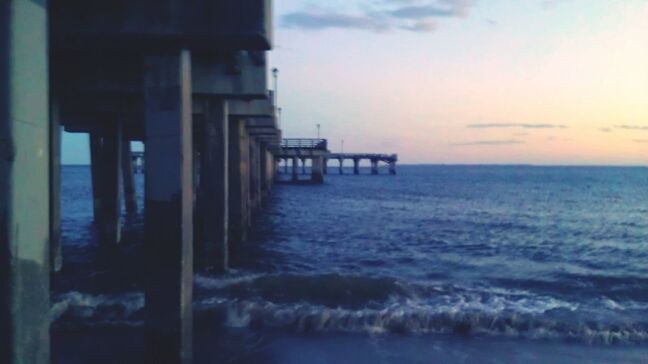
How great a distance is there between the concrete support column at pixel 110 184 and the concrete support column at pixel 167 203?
1197 cm

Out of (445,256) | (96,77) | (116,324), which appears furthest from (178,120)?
(445,256)

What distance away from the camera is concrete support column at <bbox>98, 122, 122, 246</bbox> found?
17.8m

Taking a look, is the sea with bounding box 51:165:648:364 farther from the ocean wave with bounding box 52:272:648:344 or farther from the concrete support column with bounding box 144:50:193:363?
the concrete support column with bounding box 144:50:193:363

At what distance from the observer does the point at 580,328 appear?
1105cm

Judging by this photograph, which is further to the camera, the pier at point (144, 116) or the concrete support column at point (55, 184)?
the concrete support column at point (55, 184)

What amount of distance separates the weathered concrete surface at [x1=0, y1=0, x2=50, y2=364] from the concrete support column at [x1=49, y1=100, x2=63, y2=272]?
31.2ft

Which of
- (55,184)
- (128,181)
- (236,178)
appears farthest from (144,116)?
(128,181)

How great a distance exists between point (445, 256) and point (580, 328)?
947cm

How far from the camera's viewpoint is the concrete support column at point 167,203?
6348 mm

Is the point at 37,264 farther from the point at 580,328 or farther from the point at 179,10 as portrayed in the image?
the point at 580,328

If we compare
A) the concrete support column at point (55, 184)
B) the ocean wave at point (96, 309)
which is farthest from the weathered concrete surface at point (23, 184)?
the concrete support column at point (55, 184)

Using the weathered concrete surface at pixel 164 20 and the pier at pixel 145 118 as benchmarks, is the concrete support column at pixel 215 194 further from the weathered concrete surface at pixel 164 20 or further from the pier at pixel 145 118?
the weathered concrete surface at pixel 164 20

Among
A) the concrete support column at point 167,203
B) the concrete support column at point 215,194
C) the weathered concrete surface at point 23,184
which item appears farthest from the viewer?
the concrete support column at point 215,194

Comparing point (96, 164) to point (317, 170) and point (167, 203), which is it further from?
point (317, 170)
